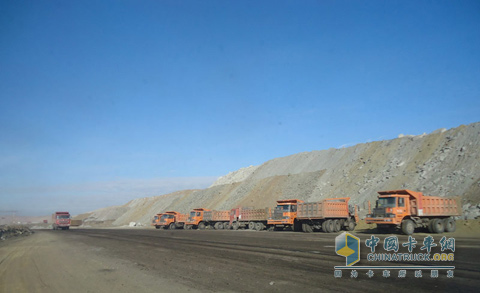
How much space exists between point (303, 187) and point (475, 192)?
1098 inches

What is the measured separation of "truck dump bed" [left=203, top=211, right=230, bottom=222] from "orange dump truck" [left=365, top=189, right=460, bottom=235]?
24916mm

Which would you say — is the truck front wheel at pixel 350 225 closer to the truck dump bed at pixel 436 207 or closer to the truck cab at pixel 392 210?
the truck cab at pixel 392 210

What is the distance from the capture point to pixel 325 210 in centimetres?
2900

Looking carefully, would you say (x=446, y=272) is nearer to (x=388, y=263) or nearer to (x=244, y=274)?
(x=388, y=263)

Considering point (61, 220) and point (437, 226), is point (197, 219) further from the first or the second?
point (61, 220)

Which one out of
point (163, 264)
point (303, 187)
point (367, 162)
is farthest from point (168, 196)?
point (163, 264)

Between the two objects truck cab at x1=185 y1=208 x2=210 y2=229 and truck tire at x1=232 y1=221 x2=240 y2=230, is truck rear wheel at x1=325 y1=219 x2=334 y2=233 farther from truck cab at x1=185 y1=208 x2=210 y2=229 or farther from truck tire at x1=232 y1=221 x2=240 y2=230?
truck cab at x1=185 y1=208 x2=210 y2=229

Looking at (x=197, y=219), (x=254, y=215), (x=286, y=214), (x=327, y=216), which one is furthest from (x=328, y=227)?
(x=197, y=219)

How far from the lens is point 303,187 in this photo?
184 feet

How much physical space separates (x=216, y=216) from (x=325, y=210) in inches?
821

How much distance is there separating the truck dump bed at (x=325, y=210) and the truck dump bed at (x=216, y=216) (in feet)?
54.6

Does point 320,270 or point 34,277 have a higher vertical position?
point 320,270

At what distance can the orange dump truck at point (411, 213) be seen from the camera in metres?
22.5

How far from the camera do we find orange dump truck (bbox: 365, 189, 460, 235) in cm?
2255
